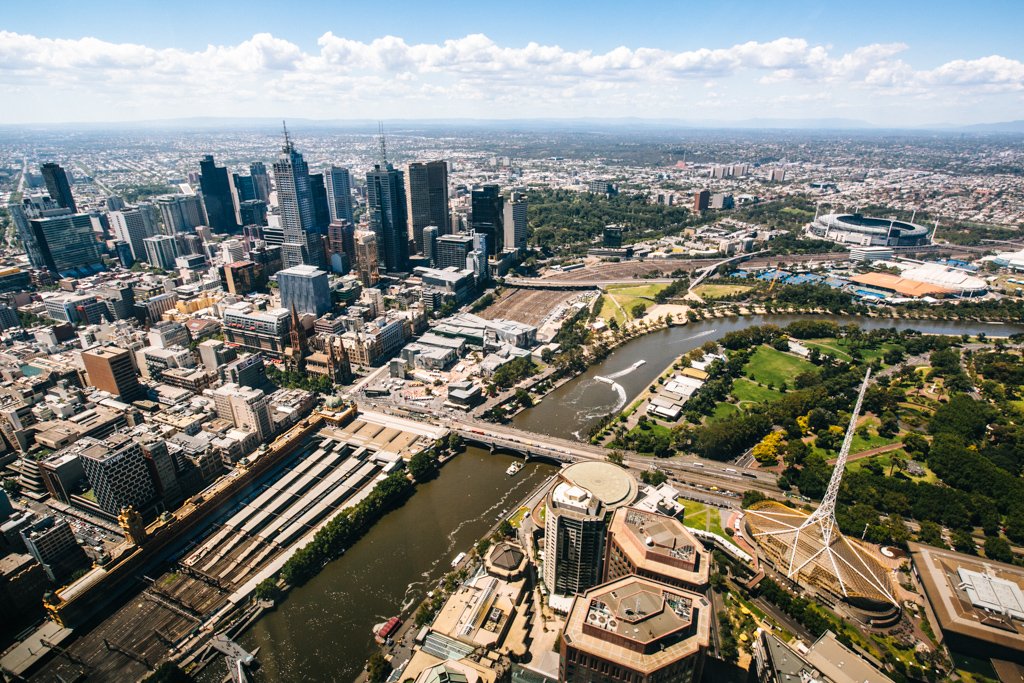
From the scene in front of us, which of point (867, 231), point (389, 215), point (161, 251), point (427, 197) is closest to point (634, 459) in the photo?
point (389, 215)

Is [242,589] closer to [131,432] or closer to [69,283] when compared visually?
[131,432]

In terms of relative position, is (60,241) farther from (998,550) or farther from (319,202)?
(998,550)

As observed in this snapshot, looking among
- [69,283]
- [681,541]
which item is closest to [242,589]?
[681,541]

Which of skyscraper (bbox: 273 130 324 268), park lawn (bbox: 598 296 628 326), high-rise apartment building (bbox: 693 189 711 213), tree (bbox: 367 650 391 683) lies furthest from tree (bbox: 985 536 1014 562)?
high-rise apartment building (bbox: 693 189 711 213)

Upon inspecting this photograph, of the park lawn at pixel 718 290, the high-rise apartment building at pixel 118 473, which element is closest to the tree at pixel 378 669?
the high-rise apartment building at pixel 118 473

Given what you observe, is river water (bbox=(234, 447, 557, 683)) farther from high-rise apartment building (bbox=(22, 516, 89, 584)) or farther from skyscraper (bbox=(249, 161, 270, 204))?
skyscraper (bbox=(249, 161, 270, 204))

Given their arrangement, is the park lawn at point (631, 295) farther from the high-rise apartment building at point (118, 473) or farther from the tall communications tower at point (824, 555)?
the high-rise apartment building at point (118, 473)
